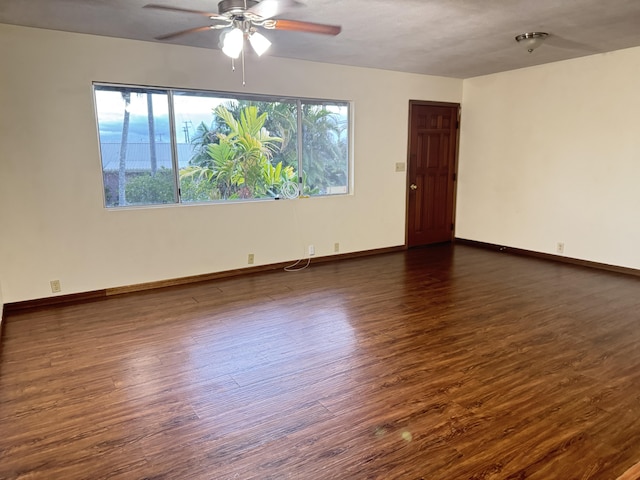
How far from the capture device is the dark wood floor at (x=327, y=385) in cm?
196

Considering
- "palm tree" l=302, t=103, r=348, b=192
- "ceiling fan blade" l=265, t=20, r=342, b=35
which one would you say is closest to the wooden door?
"palm tree" l=302, t=103, r=348, b=192

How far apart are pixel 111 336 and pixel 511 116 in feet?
18.5

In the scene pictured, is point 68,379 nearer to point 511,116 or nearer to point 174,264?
point 174,264

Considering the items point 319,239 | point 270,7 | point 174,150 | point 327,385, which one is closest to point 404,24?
point 270,7

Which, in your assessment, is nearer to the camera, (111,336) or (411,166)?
(111,336)

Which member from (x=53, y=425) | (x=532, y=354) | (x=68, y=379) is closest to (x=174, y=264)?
(x=68, y=379)

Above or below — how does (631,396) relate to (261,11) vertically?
below

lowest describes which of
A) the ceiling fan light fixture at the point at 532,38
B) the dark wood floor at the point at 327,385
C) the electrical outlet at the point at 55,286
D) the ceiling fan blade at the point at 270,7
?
the dark wood floor at the point at 327,385

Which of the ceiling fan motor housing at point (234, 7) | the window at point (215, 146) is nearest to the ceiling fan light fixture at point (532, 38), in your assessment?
the window at point (215, 146)

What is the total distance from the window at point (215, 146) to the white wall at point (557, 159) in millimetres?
2209

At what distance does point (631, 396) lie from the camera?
244cm

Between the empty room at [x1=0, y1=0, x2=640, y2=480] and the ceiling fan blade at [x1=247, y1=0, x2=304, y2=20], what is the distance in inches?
1.5

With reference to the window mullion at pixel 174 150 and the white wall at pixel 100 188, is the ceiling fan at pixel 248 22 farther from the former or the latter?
the window mullion at pixel 174 150

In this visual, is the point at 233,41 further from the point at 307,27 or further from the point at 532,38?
the point at 532,38
